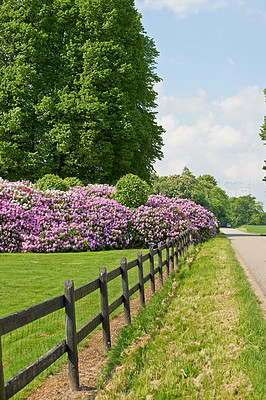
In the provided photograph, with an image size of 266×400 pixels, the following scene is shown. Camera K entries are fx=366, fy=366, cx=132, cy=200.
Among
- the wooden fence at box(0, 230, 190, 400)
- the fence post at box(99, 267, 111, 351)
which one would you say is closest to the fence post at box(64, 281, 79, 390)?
the wooden fence at box(0, 230, 190, 400)

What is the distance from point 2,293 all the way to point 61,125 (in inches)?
655

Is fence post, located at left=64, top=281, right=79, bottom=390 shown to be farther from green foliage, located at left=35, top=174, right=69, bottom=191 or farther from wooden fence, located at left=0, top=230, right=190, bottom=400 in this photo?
green foliage, located at left=35, top=174, right=69, bottom=191

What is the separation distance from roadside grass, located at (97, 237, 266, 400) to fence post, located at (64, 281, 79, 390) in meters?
0.34

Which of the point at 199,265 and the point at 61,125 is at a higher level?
the point at 61,125

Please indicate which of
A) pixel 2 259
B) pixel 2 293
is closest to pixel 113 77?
pixel 2 259

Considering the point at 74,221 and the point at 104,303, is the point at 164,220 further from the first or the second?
the point at 104,303

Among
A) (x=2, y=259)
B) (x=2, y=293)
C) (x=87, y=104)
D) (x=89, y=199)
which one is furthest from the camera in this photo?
(x=87, y=104)

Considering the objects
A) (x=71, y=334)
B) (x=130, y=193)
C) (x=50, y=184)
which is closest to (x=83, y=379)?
(x=71, y=334)

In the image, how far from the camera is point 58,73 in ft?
87.4

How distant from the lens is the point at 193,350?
5.12m

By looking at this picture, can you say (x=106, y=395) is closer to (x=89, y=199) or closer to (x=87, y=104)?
(x=89, y=199)

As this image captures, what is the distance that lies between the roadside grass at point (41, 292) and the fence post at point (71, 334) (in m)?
0.58

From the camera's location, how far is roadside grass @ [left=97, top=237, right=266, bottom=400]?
395 cm

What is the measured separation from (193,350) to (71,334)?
197 centimetres
